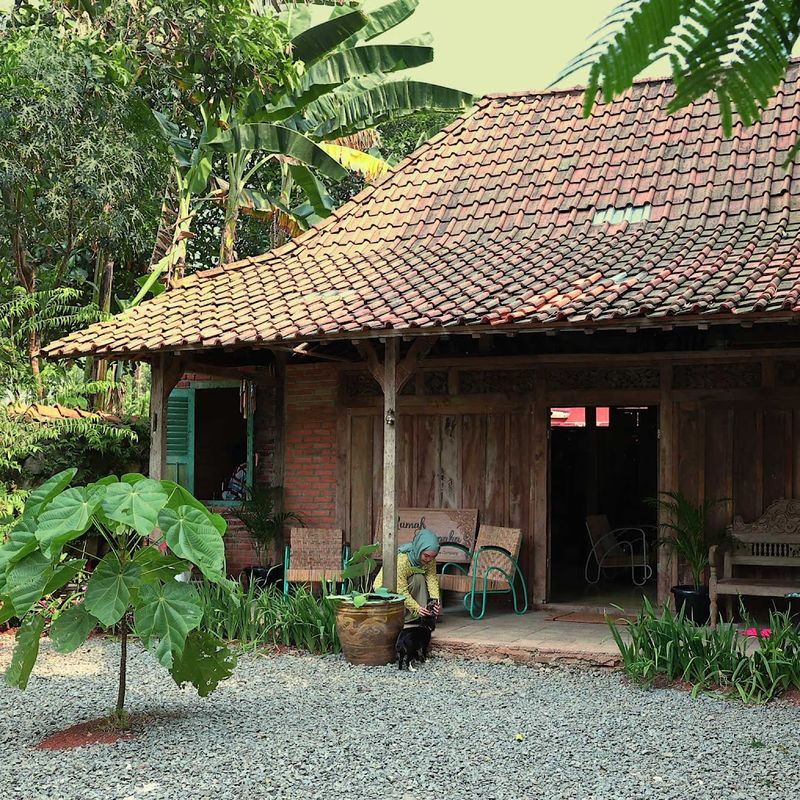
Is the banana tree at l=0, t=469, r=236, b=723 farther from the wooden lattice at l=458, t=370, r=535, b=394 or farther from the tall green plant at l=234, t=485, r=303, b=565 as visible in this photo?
the tall green plant at l=234, t=485, r=303, b=565

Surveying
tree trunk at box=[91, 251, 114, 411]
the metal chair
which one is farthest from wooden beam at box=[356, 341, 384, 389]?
tree trunk at box=[91, 251, 114, 411]

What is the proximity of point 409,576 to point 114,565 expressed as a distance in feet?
11.9

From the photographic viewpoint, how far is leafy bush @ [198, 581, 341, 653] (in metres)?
9.18

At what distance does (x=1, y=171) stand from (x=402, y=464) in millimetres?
5038

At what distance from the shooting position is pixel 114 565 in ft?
20.2

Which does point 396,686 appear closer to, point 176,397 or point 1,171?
point 176,397

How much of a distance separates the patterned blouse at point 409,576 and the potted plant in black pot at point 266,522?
2.66 metres

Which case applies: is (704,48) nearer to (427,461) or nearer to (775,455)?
(775,455)

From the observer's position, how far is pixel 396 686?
26.2 ft

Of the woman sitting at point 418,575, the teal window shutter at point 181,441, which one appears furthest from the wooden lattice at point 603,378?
the teal window shutter at point 181,441

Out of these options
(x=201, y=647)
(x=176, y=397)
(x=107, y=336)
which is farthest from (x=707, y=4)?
(x=176, y=397)

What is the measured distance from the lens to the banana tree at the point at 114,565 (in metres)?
5.90

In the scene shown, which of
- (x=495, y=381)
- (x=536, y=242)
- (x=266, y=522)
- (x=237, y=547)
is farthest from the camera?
(x=237, y=547)

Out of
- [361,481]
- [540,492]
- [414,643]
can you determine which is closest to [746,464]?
[540,492]
